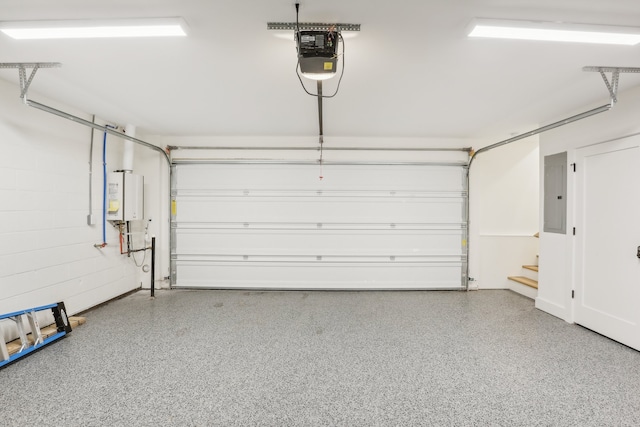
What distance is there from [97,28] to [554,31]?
297cm

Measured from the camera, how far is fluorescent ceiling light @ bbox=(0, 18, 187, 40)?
68.5 inches

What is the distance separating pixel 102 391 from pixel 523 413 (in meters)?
2.97

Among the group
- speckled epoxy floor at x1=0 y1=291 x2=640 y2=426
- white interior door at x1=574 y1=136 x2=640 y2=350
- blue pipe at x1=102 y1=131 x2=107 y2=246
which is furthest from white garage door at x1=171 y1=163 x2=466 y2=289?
white interior door at x1=574 y1=136 x2=640 y2=350

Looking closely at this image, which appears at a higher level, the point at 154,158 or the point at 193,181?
the point at 154,158

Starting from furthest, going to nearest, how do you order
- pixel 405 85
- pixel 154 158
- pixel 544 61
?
pixel 154 158
pixel 405 85
pixel 544 61

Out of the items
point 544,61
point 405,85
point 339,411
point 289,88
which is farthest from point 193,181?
point 544,61

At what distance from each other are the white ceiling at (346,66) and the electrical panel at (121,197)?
817mm

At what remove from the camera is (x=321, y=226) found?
472 cm

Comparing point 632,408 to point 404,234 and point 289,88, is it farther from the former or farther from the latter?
point 289,88

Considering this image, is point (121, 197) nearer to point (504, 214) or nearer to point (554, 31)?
point (554, 31)

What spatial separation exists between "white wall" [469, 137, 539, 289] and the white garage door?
15.1 inches

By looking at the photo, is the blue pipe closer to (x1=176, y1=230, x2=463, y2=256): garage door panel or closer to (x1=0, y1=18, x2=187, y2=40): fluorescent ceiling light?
(x1=176, y1=230, x2=463, y2=256): garage door panel

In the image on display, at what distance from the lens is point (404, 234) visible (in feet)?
15.5

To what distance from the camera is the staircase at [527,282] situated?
426 cm
